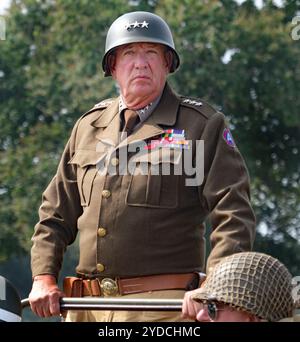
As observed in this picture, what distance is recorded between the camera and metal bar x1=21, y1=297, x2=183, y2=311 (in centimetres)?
536

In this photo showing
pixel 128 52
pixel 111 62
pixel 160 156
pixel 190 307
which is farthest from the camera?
pixel 111 62

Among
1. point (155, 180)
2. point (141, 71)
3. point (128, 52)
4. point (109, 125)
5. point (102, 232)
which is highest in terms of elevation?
point (128, 52)

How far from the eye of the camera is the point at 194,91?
20.4 metres

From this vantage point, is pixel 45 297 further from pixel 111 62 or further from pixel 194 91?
pixel 194 91

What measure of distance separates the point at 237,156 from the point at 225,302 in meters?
1.48

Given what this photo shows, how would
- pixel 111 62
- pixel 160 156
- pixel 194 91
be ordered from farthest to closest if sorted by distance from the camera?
pixel 194 91 → pixel 111 62 → pixel 160 156

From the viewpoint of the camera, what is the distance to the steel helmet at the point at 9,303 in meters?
5.79

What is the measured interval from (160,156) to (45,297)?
83 cm

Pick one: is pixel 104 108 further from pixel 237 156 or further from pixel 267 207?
pixel 267 207

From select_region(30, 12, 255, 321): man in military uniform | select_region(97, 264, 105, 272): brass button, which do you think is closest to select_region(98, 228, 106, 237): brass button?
select_region(30, 12, 255, 321): man in military uniform

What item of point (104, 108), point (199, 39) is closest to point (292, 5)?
Result: point (199, 39)

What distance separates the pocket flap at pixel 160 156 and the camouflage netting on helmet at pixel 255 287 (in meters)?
1.40

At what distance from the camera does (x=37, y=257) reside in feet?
20.4

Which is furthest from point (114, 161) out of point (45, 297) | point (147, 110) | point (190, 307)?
point (190, 307)
